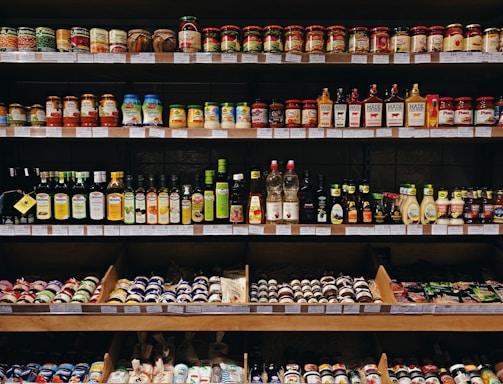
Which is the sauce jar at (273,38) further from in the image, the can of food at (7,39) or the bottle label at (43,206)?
the bottle label at (43,206)

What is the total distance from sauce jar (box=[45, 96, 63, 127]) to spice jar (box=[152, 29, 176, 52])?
60 centimetres

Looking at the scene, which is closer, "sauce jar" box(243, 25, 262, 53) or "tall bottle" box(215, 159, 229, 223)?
"sauce jar" box(243, 25, 262, 53)

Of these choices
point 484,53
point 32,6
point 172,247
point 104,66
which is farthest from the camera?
point 172,247

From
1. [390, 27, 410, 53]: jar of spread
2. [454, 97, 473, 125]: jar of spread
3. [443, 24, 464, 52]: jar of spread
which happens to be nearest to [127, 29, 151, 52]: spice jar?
[390, 27, 410, 53]: jar of spread

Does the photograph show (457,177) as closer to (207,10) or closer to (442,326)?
(442,326)

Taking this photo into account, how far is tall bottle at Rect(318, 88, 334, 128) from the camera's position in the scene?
2285 mm

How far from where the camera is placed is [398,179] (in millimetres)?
2971

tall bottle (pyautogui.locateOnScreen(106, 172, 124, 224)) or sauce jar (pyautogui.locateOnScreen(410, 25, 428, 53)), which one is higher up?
sauce jar (pyautogui.locateOnScreen(410, 25, 428, 53))

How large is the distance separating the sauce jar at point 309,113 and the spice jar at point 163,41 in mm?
773

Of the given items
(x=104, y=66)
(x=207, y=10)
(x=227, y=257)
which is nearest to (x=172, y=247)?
(x=227, y=257)

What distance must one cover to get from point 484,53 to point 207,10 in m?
1.55

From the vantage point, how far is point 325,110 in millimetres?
2291

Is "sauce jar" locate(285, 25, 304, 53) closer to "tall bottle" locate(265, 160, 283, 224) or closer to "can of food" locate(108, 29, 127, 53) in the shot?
"tall bottle" locate(265, 160, 283, 224)

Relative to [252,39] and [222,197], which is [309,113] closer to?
[252,39]
